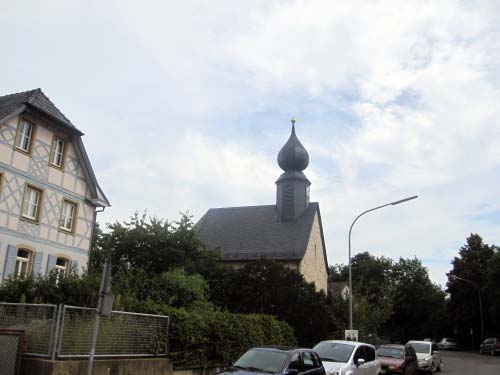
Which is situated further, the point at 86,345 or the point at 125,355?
the point at 125,355

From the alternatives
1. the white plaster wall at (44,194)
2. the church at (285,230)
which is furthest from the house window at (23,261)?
the church at (285,230)

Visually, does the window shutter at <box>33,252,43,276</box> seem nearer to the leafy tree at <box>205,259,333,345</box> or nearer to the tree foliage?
the leafy tree at <box>205,259,333,345</box>

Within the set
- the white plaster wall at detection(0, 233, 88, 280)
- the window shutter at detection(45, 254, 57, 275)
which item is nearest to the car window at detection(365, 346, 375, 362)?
the white plaster wall at detection(0, 233, 88, 280)

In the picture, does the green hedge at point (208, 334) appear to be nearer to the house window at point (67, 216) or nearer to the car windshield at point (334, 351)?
the car windshield at point (334, 351)

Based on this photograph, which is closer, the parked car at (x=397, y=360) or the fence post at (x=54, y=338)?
the fence post at (x=54, y=338)

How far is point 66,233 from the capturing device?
24.5 meters

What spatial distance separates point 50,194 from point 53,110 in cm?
385

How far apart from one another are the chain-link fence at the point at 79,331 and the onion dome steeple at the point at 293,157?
114 feet

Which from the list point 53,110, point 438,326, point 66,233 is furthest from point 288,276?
point 438,326

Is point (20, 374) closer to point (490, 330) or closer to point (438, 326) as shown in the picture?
point (490, 330)

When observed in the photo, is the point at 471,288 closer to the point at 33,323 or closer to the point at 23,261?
the point at 23,261

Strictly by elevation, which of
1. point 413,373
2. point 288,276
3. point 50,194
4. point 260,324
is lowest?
point 413,373

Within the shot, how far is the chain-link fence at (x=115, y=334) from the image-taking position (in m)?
12.3

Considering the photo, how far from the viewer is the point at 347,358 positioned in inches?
593
